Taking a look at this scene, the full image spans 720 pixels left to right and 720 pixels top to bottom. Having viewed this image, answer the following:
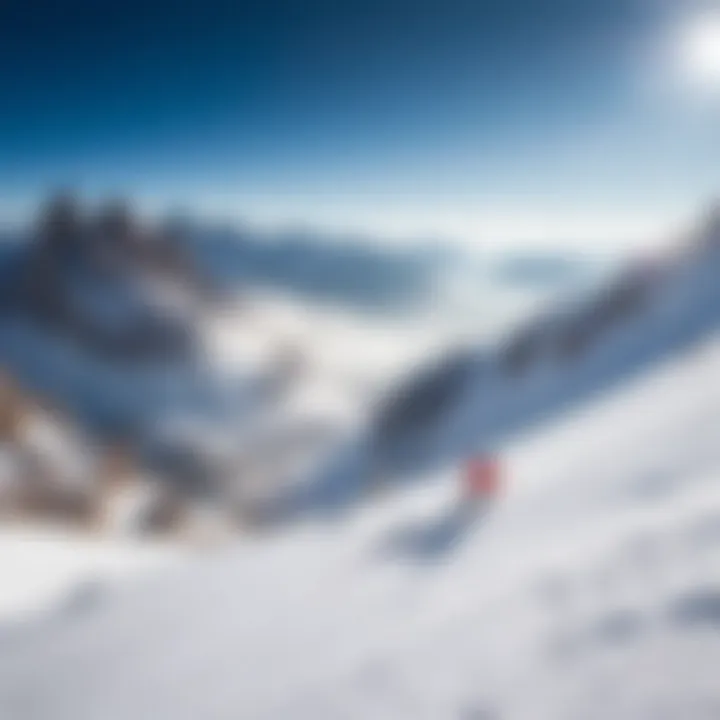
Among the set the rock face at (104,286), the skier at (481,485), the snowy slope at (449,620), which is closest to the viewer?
the snowy slope at (449,620)

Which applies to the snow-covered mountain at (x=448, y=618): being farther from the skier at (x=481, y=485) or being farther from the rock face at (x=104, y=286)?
the rock face at (x=104, y=286)

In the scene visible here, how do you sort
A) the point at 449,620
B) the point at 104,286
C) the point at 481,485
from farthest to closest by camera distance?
the point at 104,286, the point at 481,485, the point at 449,620

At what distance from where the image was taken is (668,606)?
5.50 metres

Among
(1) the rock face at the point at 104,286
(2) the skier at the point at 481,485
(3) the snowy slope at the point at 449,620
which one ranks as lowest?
(3) the snowy slope at the point at 449,620

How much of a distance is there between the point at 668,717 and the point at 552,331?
37.4m

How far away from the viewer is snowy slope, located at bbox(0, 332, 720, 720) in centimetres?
521

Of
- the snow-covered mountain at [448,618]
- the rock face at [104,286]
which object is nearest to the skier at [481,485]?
the snow-covered mountain at [448,618]

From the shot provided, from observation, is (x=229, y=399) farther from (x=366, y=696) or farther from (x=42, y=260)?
(x=366, y=696)

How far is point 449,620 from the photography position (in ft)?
21.7

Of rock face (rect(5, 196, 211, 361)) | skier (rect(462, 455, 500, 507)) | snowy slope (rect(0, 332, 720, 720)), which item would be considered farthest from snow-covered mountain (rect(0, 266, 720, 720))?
rock face (rect(5, 196, 211, 361))

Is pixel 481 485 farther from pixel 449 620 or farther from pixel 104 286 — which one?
pixel 104 286

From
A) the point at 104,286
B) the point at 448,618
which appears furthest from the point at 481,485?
the point at 104,286

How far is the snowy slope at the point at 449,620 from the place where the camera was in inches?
205

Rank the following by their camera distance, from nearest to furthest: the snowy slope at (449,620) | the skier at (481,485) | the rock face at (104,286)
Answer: the snowy slope at (449,620) < the skier at (481,485) < the rock face at (104,286)
